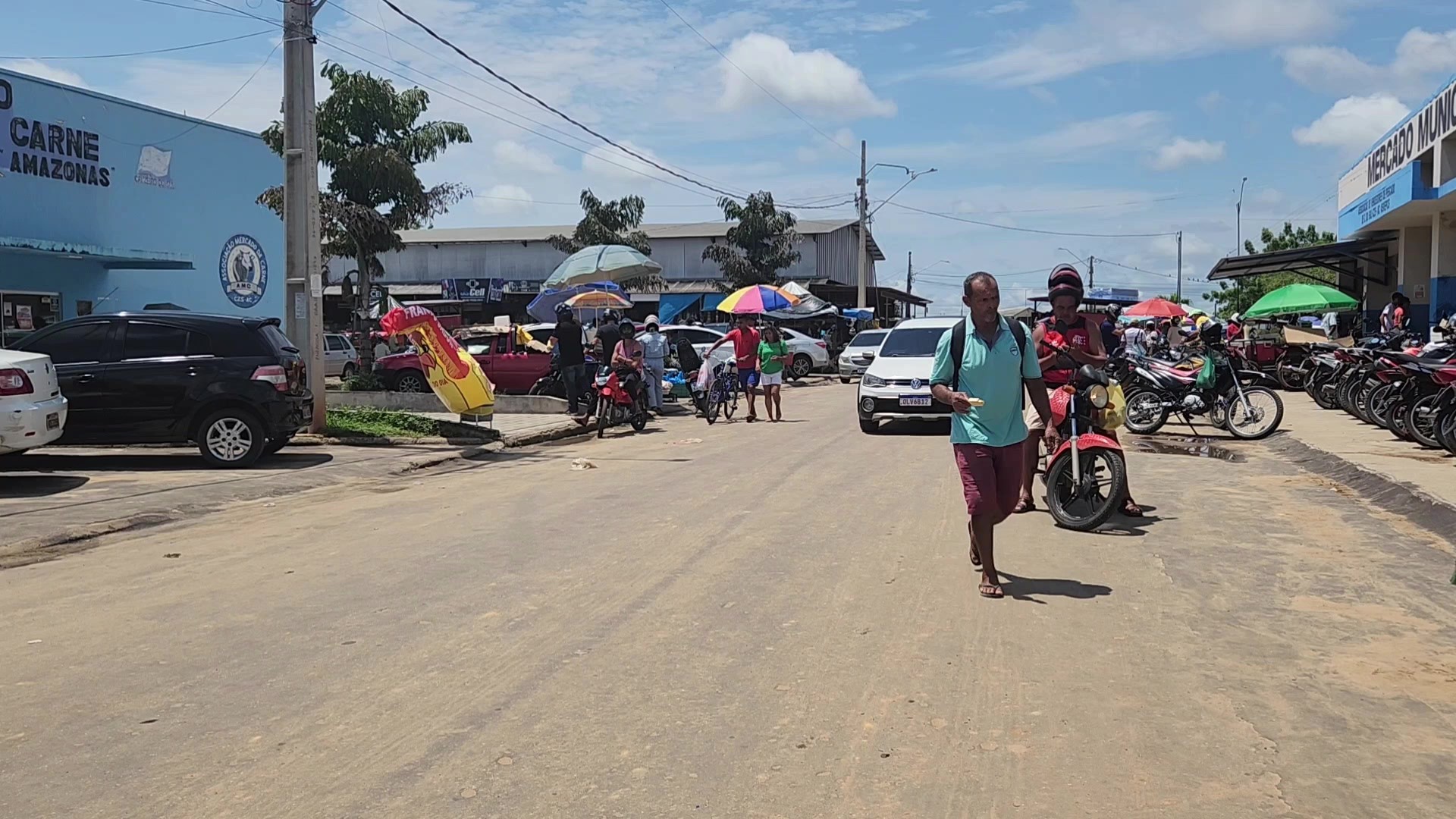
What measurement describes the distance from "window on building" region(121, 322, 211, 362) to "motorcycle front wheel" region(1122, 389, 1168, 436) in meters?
11.7

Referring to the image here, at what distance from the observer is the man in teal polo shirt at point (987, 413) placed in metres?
6.59

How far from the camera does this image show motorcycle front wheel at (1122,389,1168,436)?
53.5 ft

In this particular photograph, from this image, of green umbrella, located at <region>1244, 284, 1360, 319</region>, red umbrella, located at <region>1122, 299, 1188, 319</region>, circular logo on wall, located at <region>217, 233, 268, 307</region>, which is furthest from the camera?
red umbrella, located at <region>1122, 299, 1188, 319</region>

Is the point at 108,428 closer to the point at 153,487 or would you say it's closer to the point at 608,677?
the point at 153,487

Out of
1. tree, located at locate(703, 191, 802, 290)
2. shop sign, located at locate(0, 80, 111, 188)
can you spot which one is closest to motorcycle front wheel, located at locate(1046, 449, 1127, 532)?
shop sign, located at locate(0, 80, 111, 188)

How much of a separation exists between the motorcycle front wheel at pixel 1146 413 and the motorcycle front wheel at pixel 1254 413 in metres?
0.90

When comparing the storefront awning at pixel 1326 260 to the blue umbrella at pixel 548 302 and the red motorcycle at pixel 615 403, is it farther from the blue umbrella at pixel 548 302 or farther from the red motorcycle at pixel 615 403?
the red motorcycle at pixel 615 403

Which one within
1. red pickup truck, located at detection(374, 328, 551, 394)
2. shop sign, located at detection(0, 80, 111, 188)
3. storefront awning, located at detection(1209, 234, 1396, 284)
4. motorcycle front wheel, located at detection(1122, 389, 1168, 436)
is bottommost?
motorcycle front wheel, located at detection(1122, 389, 1168, 436)

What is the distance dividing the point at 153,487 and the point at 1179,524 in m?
9.23

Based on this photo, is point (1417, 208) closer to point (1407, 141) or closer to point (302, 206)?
point (1407, 141)

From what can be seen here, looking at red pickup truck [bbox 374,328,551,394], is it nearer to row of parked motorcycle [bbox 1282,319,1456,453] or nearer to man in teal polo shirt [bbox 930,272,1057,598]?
row of parked motorcycle [bbox 1282,319,1456,453]

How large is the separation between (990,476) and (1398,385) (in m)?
10.6

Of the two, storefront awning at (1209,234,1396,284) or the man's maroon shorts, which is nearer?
the man's maroon shorts

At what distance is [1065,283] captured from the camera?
27.8ft
